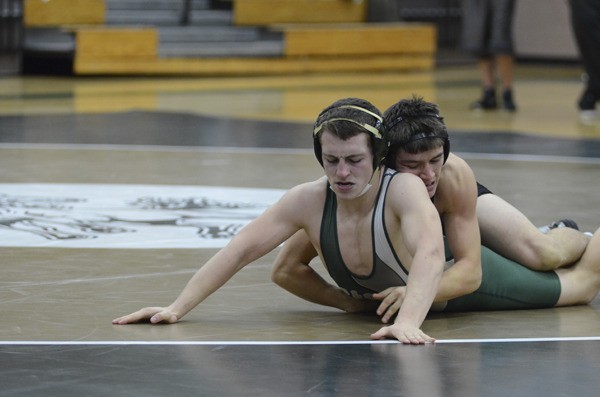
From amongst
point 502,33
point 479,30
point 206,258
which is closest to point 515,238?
point 206,258

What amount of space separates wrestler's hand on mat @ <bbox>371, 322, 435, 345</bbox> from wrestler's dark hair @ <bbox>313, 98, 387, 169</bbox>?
415 mm

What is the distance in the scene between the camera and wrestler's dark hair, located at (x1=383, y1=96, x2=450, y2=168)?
3.59m

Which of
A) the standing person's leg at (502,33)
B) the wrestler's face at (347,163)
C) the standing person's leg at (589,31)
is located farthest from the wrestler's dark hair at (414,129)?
the standing person's leg at (502,33)

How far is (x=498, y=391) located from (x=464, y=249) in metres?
0.77

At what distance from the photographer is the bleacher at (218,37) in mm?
13906

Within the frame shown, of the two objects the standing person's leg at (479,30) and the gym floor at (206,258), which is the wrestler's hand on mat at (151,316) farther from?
the standing person's leg at (479,30)

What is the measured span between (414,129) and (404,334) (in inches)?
21.6

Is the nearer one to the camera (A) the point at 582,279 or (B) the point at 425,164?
(B) the point at 425,164

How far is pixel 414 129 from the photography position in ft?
11.8

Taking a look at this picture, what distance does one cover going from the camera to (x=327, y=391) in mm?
2941

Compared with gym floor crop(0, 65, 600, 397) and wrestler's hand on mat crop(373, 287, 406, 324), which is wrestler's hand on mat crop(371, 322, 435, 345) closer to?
gym floor crop(0, 65, 600, 397)

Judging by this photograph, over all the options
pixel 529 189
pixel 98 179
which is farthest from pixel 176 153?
pixel 529 189

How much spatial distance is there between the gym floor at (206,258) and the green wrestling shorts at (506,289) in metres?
0.05

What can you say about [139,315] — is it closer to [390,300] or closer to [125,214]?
[390,300]
